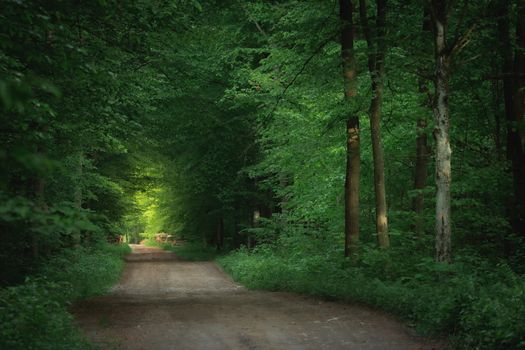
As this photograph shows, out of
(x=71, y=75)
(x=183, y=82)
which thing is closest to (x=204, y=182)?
(x=183, y=82)

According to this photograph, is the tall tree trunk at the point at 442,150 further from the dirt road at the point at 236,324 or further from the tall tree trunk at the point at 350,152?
the tall tree trunk at the point at 350,152

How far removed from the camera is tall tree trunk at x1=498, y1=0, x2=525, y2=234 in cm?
1296

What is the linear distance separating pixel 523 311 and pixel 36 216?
19.9ft

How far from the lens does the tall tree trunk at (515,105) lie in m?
13.0

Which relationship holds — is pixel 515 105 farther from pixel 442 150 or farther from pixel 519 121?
pixel 442 150

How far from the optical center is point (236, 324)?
1017cm

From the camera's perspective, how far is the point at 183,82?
55.7 ft

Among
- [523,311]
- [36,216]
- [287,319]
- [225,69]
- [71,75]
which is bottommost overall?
[287,319]

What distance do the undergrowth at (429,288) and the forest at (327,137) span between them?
0.04m

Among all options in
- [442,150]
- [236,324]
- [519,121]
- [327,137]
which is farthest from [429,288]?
[327,137]

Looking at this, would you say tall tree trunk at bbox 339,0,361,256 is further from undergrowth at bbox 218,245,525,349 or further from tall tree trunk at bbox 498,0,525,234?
tall tree trunk at bbox 498,0,525,234

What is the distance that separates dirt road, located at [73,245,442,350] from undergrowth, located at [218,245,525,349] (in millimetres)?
430

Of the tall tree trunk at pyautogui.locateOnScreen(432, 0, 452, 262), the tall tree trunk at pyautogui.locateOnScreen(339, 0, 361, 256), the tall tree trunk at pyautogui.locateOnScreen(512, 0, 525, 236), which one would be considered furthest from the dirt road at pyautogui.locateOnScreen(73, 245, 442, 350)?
the tall tree trunk at pyautogui.locateOnScreen(512, 0, 525, 236)

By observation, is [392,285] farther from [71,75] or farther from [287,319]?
[71,75]
